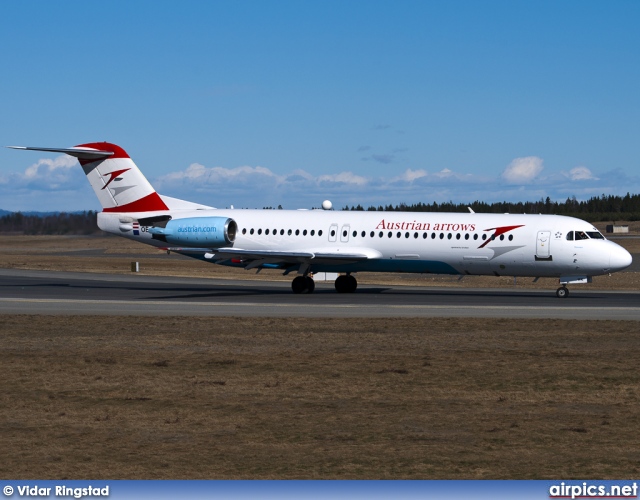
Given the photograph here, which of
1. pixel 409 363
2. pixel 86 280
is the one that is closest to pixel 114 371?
pixel 409 363

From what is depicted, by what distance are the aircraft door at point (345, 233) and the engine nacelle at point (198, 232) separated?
4880 mm

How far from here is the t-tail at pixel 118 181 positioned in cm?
4222

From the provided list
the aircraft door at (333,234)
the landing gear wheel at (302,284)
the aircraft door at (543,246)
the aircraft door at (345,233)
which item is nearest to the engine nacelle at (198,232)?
the landing gear wheel at (302,284)

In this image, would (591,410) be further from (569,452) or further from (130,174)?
(130,174)

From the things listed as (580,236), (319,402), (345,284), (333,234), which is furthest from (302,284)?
(319,402)

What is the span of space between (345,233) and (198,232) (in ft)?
20.5

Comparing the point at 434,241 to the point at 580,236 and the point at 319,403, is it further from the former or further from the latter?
the point at 319,403

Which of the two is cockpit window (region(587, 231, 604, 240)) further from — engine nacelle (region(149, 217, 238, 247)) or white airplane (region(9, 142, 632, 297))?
engine nacelle (region(149, 217, 238, 247))

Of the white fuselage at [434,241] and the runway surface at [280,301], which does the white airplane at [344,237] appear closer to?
the white fuselage at [434,241]

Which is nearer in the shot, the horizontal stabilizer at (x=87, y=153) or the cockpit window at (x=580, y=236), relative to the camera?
the cockpit window at (x=580, y=236)

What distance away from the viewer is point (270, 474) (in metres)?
10.5

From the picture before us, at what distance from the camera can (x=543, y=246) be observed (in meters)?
36.1

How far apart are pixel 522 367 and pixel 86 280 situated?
33.4 m

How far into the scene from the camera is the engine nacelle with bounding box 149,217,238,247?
3928 centimetres
